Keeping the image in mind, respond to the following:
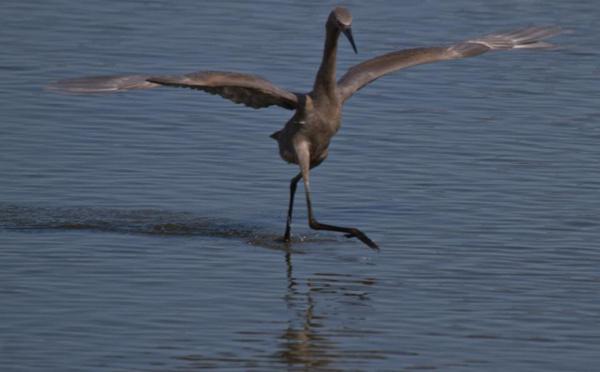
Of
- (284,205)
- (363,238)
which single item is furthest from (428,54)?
(363,238)

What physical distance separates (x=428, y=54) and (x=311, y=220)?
177 cm

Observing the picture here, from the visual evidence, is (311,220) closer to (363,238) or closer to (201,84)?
(363,238)

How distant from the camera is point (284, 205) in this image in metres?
12.5

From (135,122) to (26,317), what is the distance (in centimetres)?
525

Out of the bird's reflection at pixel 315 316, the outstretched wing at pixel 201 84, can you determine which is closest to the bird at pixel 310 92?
the outstretched wing at pixel 201 84

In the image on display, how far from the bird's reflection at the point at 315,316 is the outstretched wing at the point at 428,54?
1.57 m

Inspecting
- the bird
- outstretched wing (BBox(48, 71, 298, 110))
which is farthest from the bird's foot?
outstretched wing (BBox(48, 71, 298, 110))

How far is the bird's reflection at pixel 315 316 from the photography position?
9.02 metres

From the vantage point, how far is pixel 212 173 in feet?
42.8

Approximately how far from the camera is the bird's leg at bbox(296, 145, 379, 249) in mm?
11109

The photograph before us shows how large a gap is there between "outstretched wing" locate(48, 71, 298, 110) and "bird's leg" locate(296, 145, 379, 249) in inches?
19.9

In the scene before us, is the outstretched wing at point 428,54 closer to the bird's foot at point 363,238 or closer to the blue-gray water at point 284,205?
the blue-gray water at point 284,205

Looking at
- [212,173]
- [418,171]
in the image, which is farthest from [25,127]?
[418,171]

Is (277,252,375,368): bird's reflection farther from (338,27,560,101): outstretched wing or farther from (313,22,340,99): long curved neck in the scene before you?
(338,27,560,101): outstretched wing
